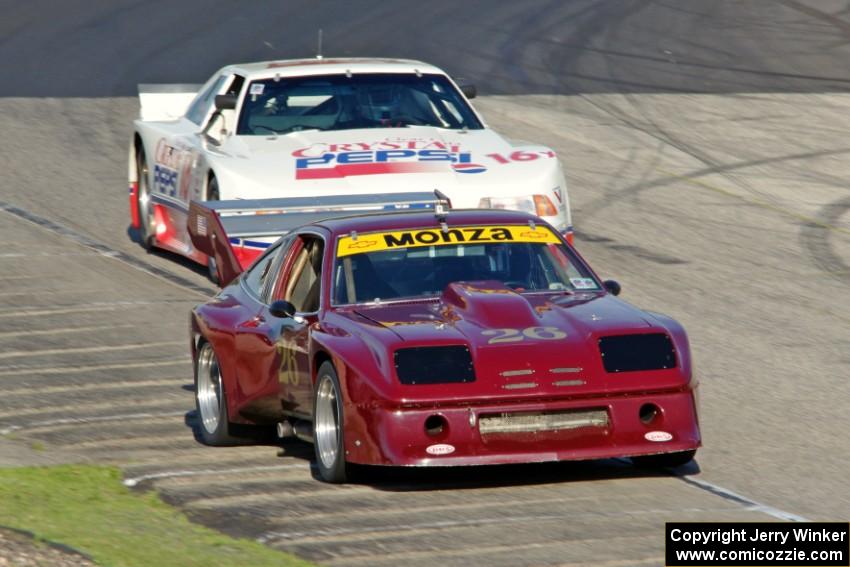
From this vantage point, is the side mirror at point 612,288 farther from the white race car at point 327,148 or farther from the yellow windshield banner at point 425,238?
the white race car at point 327,148

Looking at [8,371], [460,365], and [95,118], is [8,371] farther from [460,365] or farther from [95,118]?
[95,118]

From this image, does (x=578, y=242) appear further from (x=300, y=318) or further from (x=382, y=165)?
(x=300, y=318)

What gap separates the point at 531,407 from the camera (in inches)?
304

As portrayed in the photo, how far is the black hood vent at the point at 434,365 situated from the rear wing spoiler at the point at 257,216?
11.2ft

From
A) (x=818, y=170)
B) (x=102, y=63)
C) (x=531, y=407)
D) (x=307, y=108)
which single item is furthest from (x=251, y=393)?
(x=102, y=63)

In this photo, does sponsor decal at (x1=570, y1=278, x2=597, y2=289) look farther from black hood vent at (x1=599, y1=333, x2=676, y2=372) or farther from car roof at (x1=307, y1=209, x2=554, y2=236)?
black hood vent at (x1=599, y1=333, x2=676, y2=372)

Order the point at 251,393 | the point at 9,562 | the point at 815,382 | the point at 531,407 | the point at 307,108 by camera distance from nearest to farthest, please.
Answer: the point at 9,562
the point at 531,407
the point at 251,393
the point at 815,382
the point at 307,108

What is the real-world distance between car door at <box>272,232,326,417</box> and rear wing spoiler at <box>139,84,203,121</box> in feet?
24.4

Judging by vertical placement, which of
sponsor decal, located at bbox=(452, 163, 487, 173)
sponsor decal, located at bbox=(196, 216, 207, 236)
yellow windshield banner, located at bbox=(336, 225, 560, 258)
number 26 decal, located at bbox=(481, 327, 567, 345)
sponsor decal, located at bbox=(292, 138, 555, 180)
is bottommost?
sponsor decal, located at bbox=(196, 216, 207, 236)

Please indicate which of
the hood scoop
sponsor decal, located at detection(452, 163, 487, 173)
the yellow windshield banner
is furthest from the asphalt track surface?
sponsor decal, located at detection(452, 163, 487, 173)

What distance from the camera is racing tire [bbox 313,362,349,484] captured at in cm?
799

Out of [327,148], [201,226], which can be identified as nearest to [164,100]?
[327,148]

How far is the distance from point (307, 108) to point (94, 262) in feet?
7.04

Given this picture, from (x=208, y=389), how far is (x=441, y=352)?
2.14m
